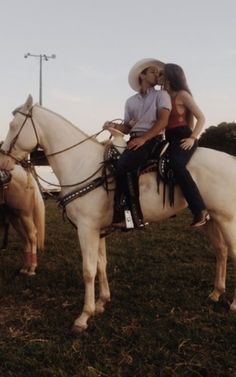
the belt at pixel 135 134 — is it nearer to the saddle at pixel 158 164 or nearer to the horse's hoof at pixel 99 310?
the saddle at pixel 158 164

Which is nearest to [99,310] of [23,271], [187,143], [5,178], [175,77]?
[23,271]

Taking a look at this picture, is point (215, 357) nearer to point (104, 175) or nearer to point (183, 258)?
point (104, 175)

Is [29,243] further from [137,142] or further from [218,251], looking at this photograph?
[137,142]

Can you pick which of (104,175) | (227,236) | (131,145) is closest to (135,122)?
(131,145)

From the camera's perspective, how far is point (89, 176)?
4.93 m

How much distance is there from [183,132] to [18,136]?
76.7 inches

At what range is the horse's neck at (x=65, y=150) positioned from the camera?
5020mm

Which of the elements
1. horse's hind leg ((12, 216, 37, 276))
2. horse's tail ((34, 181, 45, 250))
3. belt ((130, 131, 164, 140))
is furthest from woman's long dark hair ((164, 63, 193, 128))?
horse's hind leg ((12, 216, 37, 276))

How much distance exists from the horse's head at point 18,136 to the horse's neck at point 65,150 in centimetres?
16

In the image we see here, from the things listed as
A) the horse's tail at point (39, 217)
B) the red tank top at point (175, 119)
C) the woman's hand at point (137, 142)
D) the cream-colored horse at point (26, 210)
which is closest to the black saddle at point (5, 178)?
the cream-colored horse at point (26, 210)

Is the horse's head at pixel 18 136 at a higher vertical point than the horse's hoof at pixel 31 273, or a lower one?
higher

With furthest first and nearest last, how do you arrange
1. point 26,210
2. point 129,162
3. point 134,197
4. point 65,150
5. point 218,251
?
point 26,210
point 218,251
point 65,150
point 134,197
point 129,162

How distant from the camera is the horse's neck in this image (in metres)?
5.02

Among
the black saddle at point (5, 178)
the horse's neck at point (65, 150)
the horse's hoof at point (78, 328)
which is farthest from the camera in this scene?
the black saddle at point (5, 178)
